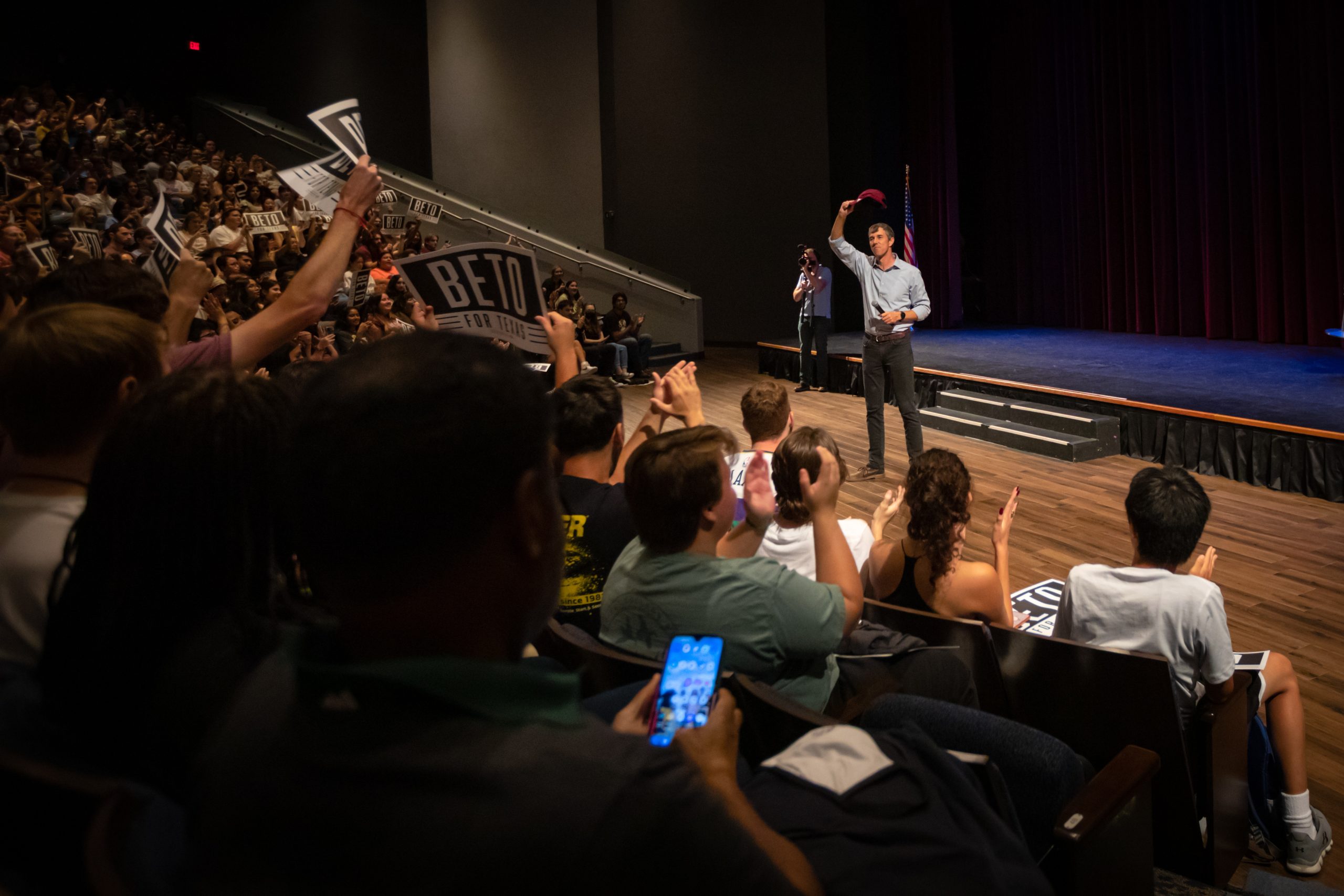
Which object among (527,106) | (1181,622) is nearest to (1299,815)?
(1181,622)

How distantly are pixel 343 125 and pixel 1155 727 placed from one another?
7.57ft

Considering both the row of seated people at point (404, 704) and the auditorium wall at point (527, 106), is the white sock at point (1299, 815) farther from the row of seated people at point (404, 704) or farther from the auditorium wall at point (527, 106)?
the auditorium wall at point (527, 106)

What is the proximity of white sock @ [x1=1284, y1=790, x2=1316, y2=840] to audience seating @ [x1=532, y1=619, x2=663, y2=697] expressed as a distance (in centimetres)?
156

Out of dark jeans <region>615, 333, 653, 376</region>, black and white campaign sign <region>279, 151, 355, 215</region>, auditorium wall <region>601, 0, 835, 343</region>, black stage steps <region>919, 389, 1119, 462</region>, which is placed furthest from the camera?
auditorium wall <region>601, 0, 835, 343</region>

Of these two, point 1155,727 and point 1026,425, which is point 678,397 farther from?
point 1026,425

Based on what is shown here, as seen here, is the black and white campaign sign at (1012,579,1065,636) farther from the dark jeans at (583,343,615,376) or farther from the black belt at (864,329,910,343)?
the dark jeans at (583,343,615,376)

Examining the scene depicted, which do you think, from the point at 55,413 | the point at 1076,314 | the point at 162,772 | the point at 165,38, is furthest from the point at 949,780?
the point at 165,38

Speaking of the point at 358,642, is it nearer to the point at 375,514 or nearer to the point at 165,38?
the point at 375,514

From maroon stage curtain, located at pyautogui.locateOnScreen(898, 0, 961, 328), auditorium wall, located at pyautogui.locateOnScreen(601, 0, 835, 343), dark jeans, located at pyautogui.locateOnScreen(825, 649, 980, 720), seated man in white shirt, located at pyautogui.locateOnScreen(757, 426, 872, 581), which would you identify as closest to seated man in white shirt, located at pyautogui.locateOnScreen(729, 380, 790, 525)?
seated man in white shirt, located at pyautogui.locateOnScreen(757, 426, 872, 581)

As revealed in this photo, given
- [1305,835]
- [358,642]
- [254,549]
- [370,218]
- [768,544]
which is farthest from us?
[370,218]

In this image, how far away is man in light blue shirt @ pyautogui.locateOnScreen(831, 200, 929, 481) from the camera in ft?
19.5

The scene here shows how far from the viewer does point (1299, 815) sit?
7.57 ft

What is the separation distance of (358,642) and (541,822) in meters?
0.21

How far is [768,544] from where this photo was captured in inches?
108
